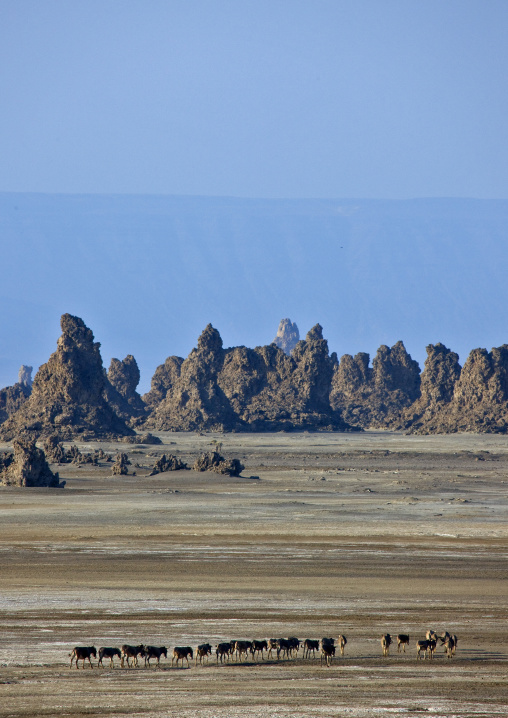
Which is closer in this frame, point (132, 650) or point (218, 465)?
point (132, 650)

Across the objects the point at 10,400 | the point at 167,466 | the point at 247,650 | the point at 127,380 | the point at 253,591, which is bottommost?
the point at 247,650

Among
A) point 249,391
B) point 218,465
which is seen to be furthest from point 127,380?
point 218,465

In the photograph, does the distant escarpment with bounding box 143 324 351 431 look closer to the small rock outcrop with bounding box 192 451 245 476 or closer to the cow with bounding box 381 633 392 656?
the small rock outcrop with bounding box 192 451 245 476

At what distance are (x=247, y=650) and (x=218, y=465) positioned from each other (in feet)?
115

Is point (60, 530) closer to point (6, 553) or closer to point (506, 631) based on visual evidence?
point (6, 553)

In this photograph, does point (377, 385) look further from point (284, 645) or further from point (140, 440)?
point (284, 645)

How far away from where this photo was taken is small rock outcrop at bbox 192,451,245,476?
1945 inches

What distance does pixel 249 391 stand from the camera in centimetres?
10500

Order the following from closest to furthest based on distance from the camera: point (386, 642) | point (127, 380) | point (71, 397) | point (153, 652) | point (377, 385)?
point (153, 652), point (386, 642), point (71, 397), point (127, 380), point (377, 385)

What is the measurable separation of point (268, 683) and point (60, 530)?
1701 cm

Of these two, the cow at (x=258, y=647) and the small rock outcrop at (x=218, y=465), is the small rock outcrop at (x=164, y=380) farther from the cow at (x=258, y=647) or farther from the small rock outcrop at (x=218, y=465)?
the cow at (x=258, y=647)

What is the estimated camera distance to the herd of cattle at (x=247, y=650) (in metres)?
14.4

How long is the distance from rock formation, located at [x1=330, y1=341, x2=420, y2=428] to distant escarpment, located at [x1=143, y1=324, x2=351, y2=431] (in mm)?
14307

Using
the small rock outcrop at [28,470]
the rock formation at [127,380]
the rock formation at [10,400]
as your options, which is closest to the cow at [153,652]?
the small rock outcrop at [28,470]
